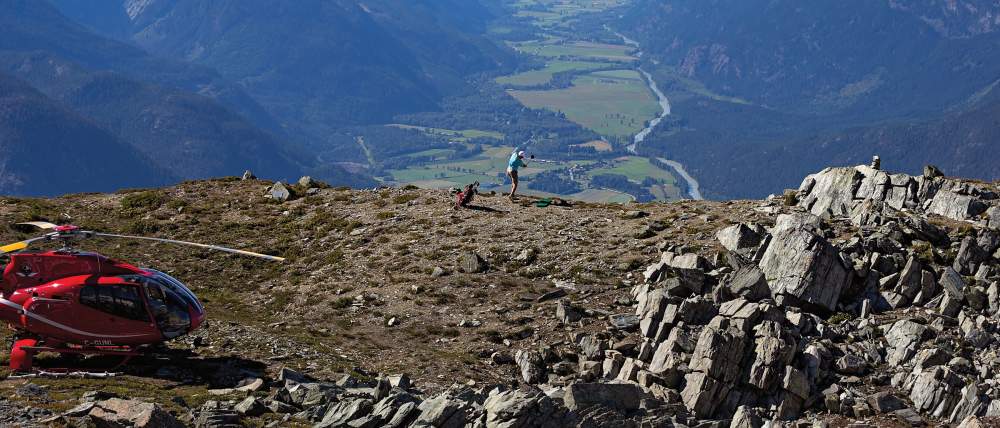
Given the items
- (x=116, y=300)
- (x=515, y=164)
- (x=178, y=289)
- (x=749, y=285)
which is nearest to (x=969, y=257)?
(x=749, y=285)

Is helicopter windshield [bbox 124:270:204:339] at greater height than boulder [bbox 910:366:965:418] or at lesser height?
lesser

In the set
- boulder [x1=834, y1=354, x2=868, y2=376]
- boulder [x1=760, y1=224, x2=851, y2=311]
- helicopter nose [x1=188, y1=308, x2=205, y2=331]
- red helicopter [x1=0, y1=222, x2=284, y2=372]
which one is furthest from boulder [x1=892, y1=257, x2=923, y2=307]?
helicopter nose [x1=188, y1=308, x2=205, y2=331]

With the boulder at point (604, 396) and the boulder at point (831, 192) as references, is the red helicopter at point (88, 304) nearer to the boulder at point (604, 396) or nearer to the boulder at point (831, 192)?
the boulder at point (604, 396)

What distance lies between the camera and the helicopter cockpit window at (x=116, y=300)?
33969 mm

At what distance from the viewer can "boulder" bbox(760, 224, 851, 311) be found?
4150 centimetres

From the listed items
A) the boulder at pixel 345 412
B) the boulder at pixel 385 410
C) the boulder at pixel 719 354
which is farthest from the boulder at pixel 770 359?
the boulder at pixel 345 412

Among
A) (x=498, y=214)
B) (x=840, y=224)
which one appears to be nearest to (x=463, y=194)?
(x=498, y=214)

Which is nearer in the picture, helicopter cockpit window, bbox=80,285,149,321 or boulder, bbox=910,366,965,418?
helicopter cockpit window, bbox=80,285,149,321

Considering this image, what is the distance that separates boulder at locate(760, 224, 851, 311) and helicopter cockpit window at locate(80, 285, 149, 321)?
26.7 m

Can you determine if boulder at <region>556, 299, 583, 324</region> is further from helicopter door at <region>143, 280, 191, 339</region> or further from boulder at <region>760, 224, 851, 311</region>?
helicopter door at <region>143, 280, 191, 339</region>

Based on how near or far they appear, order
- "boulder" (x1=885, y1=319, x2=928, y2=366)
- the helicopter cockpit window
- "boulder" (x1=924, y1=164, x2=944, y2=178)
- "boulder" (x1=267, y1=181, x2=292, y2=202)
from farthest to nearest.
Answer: "boulder" (x1=267, y1=181, x2=292, y2=202), "boulder" (x1=924, y1=164, x2=944, y2=178), "boulder" (x1=885, y1=319, x2=928, y2=366), the helicopter cockpit window

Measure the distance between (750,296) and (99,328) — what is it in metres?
26.6

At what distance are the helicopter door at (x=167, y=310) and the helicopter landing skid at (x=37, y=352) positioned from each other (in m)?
1.56

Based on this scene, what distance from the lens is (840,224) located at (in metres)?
48.4
